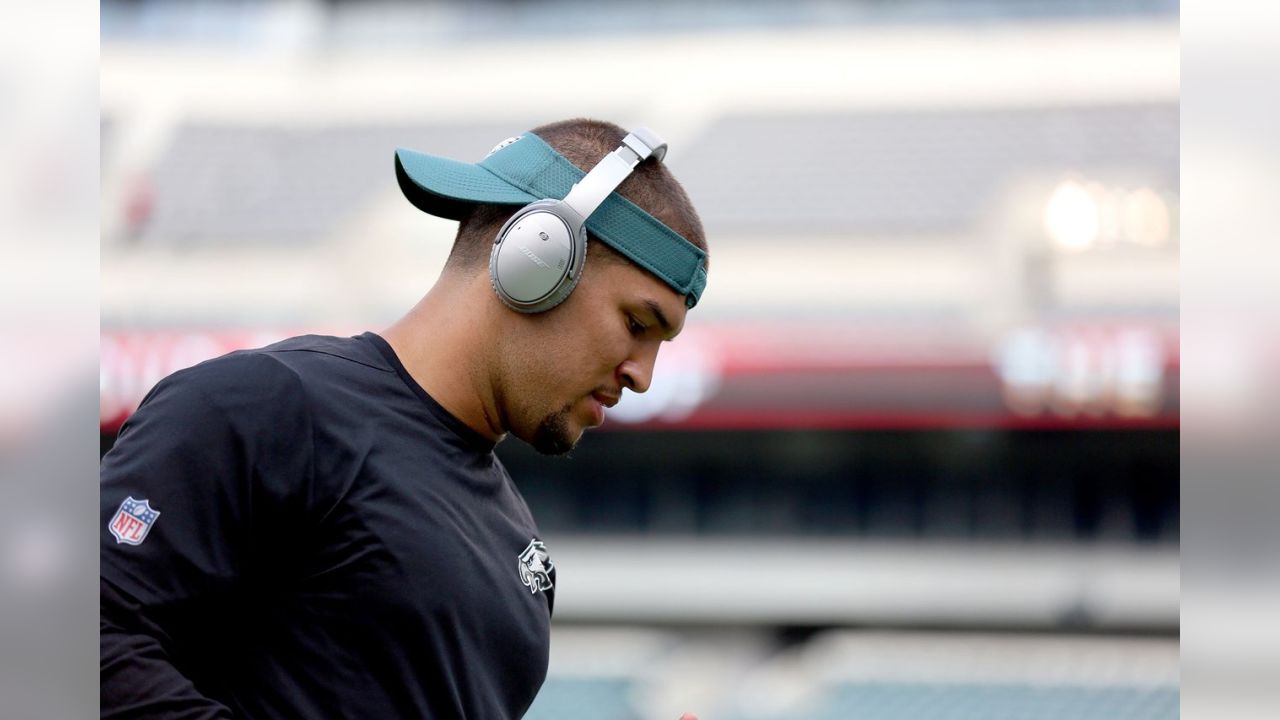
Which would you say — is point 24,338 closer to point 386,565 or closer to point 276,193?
point 386,565

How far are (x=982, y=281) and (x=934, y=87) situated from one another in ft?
3.91

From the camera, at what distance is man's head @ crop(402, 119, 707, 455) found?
108 centimetres

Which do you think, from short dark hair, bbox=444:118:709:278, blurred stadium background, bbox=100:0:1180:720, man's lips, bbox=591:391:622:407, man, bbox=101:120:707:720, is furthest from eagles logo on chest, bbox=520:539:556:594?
blurred stadium background, bbox=100:0:1180:720

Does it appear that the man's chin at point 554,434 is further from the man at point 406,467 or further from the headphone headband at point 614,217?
the headphone headband at point 614,217

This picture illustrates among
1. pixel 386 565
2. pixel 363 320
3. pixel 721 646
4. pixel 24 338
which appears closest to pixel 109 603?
pixel 386 565

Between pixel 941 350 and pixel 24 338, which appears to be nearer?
pixel 24 338

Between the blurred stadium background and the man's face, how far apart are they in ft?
16.2

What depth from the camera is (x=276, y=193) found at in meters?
7.80

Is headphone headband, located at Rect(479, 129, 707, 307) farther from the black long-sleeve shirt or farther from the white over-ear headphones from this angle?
the black long-sleeve shirt

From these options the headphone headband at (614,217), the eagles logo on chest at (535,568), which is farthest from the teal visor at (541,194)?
the eagles logo on chest at (535,568)

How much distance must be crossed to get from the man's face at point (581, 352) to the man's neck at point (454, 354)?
0.07 feet

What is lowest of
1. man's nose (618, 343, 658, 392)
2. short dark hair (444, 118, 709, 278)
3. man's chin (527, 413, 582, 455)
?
man's chin (527, 413, 582, 455)

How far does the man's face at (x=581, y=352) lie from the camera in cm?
108

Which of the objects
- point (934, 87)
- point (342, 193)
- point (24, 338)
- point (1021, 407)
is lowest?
point (1021, 407)
